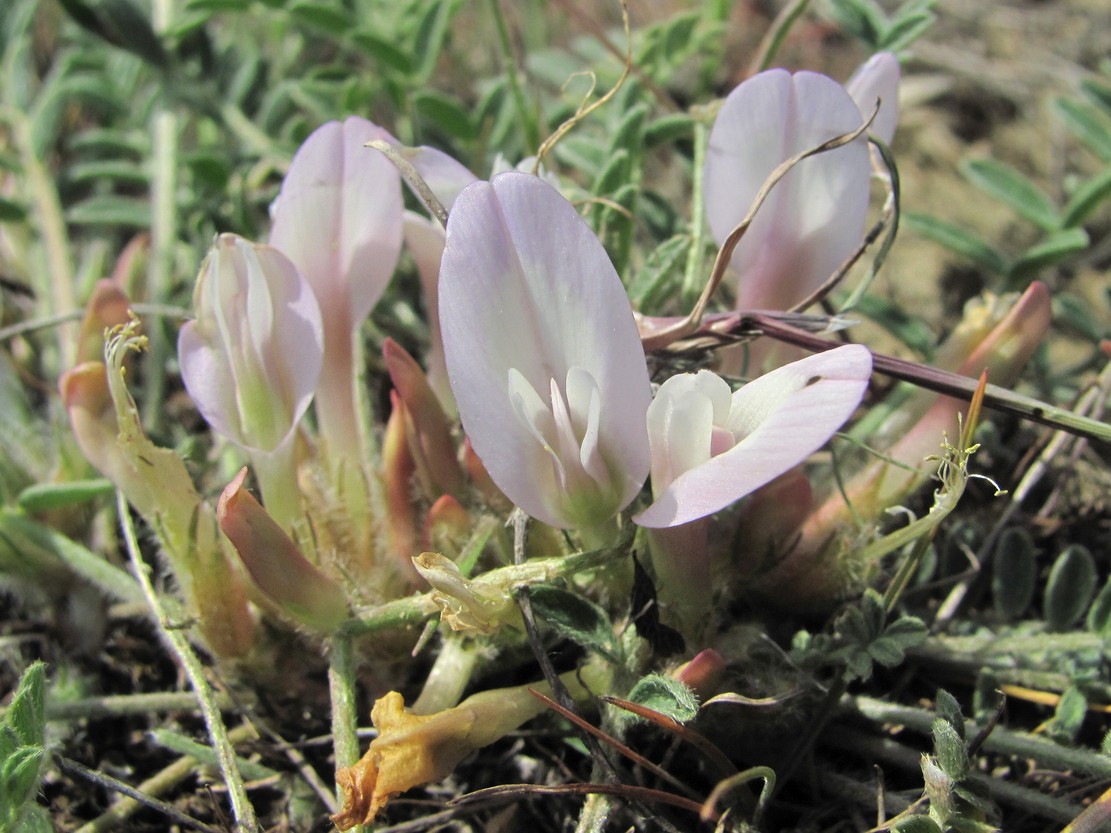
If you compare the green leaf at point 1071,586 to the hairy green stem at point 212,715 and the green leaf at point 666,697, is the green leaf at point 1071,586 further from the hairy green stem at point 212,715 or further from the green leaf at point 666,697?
the hairy green stem at point 212,715

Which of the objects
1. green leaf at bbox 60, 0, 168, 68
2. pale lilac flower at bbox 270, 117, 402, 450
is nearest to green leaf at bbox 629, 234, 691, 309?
pale lilac flower at bbox 270, 117, 402, 450

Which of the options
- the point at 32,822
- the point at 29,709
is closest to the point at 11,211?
the point at 29,709

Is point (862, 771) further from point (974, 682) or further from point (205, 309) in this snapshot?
point (205, 309)

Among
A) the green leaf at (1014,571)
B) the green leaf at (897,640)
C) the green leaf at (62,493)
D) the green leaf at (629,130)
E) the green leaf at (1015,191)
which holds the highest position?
the green leaf at (629,130)

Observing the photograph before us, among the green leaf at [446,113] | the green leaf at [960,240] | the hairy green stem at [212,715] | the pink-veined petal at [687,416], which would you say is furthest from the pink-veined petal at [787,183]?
the hairy green stem at [212,715]

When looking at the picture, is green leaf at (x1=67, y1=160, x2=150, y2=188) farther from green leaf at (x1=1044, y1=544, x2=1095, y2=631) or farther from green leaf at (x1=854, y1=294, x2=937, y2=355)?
green leaf at (x1=1044, y1=544, x2=1095, y2=631)

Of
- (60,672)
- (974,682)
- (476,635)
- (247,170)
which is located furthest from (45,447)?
(974,682)
